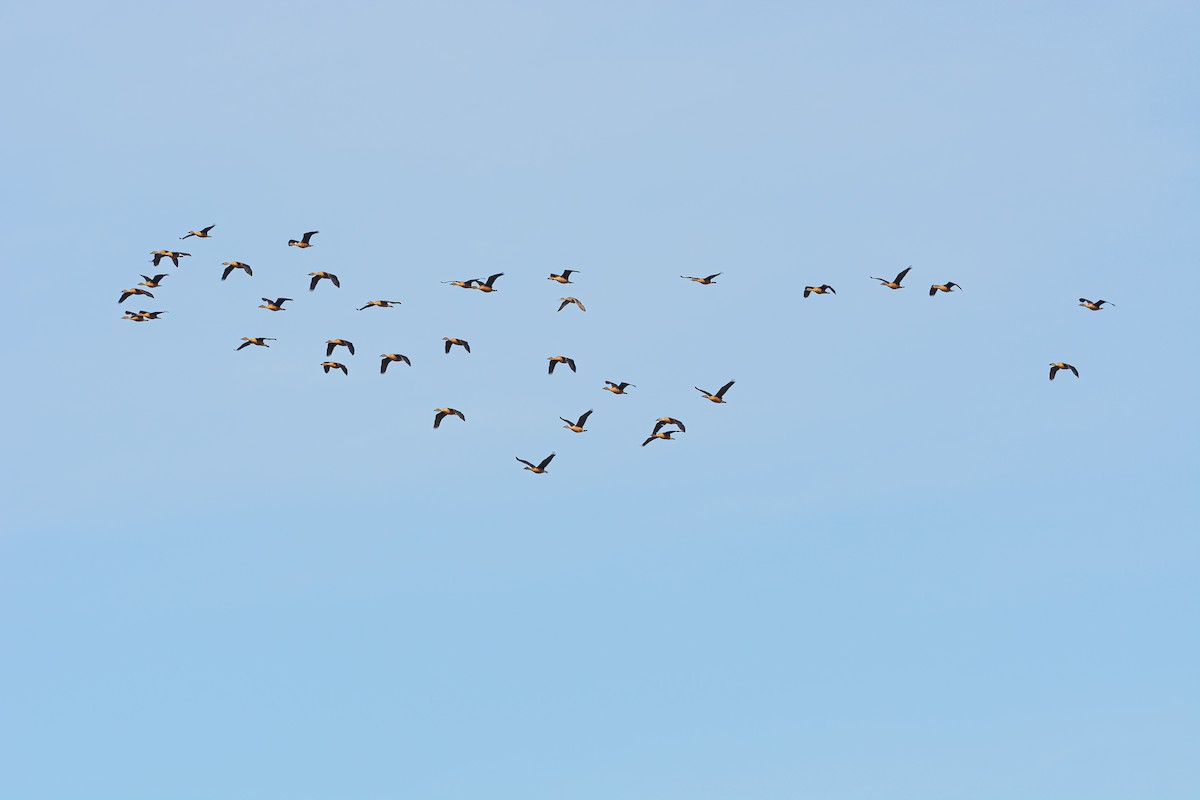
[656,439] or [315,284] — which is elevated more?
[315,284]

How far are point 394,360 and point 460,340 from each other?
482cm

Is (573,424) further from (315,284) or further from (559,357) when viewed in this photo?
(315,284)

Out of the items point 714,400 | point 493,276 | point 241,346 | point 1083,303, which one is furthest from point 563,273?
point 1083,303

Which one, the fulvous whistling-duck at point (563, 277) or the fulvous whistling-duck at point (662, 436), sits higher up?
the fulvous whistling-duck at point (563, 277)

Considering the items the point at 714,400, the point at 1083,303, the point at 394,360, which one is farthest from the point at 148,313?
the point at 1083,303

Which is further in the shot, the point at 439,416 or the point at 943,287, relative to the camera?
the point at 943,287

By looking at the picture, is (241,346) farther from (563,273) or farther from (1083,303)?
(1083,303)

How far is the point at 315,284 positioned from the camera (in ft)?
408

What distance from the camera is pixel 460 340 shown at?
411ft

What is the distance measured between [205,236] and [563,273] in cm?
2240

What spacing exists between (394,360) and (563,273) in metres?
11.5

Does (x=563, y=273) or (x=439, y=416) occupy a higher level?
(x=563, y=273)

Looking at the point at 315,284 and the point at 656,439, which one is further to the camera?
the point at 315,284

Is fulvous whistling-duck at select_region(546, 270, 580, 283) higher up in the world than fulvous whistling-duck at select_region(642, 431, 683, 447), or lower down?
higher up
